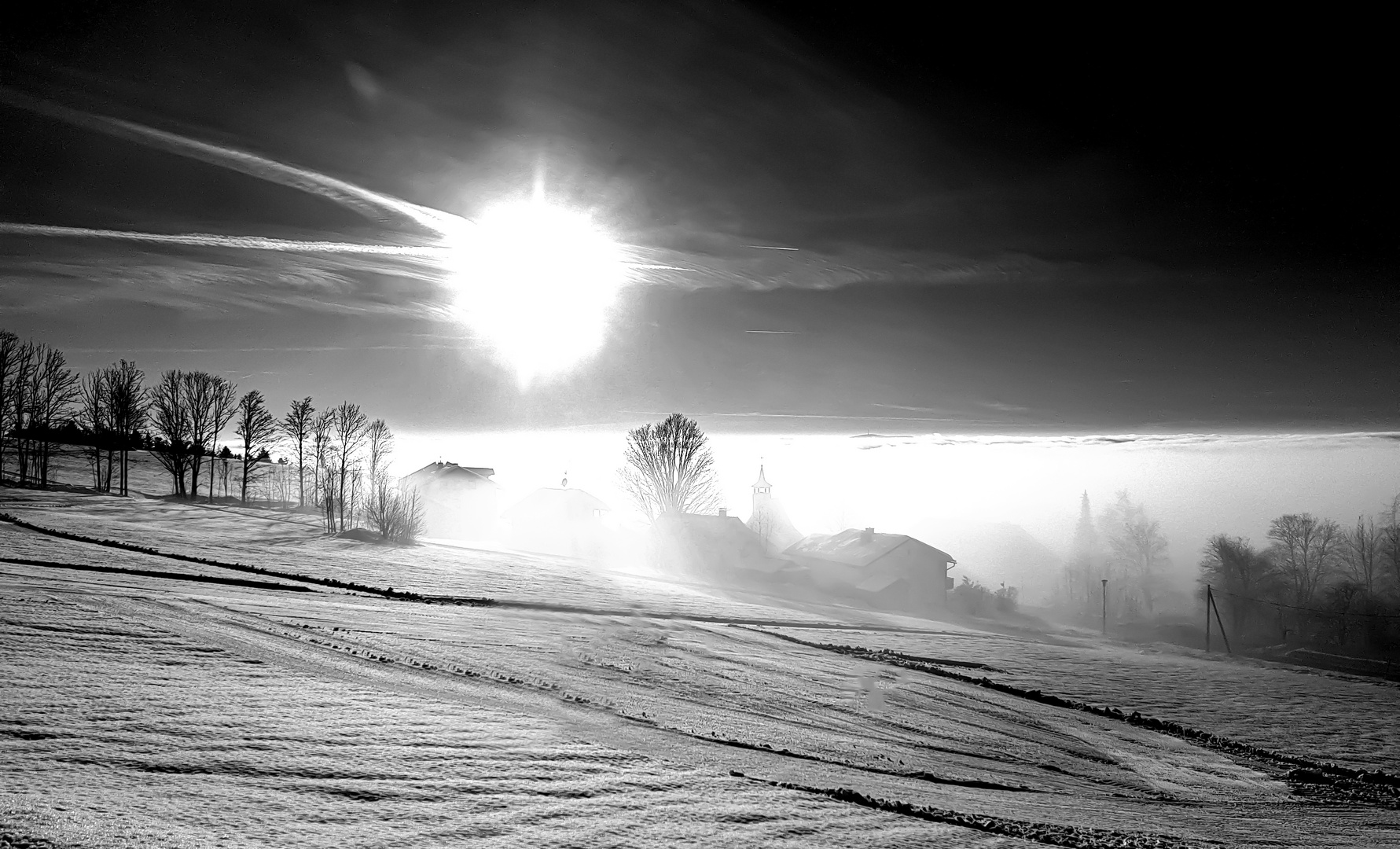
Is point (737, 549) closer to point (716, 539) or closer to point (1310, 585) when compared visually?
point (716, 539)

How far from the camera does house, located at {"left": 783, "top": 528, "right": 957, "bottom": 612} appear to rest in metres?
63.1

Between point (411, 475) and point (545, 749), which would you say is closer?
point (545, 749)

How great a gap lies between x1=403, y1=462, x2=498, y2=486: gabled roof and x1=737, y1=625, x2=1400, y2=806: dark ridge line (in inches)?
2935

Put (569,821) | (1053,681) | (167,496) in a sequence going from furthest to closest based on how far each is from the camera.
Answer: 1. (167,496)
2. (1053,681)
3. (569,821)

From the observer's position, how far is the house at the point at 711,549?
216ft

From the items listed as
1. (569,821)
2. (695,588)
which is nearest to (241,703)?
(569,821)

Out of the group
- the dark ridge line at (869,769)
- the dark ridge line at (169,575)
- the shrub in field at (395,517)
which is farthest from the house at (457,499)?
the dark ridge line at (869,769)

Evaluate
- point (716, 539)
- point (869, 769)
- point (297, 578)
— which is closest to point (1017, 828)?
point (869, 769)

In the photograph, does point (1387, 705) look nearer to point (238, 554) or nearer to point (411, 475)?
point (238, 554)

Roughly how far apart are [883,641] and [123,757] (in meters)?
21.4

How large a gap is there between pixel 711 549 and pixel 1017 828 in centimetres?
6138

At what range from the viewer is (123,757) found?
6090 millimetres

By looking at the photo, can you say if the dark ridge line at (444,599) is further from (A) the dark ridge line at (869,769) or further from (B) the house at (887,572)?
(B) the house at (887,572)

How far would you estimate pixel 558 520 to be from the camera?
241ft
